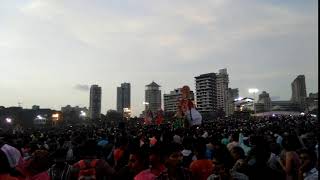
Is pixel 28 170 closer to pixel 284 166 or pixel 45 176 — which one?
pixel 45 176

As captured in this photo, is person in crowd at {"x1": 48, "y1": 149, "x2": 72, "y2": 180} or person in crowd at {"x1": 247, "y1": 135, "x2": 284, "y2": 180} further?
person in crowd at {"x1": 48, "y1": 149, "x2": 72, "y2": 180}

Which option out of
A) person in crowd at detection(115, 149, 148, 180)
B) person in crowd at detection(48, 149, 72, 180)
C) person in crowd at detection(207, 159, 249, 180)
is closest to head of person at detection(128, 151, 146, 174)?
person in crowd at detection(115, 149, 148, 180)

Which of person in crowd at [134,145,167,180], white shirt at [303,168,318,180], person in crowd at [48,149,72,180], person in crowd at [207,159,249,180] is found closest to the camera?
person in crowd at [134,145,167,180]

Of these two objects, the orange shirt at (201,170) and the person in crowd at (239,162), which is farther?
the person in crowd at (239,162)

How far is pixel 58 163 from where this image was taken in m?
7.33

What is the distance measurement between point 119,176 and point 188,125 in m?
13.8

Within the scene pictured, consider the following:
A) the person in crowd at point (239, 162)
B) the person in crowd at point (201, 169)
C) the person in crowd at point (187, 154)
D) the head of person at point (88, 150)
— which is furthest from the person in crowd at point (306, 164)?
the head of person at point (88, 150)

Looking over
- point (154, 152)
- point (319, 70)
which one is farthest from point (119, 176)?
point (319, 70)

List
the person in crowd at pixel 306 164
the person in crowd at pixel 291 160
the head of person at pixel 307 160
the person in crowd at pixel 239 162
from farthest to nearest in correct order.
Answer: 1. the person in crowd at pixel 291 160
2. the head of person at pixel 307 160
3. the person in crowd at pixel 306 164
4. the person in crowd at pixel 239 162

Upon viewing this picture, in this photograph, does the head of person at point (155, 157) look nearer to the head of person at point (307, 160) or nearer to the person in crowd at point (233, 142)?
the head of person at point (307, 160)

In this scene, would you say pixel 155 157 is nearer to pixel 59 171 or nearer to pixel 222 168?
pixel 222 168

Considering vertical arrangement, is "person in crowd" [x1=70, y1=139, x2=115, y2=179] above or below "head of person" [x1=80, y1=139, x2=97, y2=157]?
below

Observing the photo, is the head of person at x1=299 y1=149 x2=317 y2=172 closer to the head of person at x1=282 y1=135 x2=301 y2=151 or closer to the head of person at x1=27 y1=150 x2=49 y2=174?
the head of person at x1=282 y1=135 x2=301 y2=151

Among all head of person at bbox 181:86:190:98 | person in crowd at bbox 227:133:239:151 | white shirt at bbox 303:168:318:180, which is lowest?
white shirt at bbox 303:168:318:180
